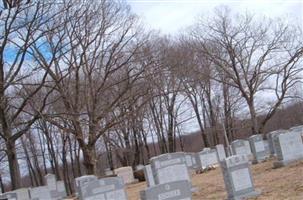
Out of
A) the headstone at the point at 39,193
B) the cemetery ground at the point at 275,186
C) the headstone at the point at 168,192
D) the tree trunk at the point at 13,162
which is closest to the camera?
the headstone at the point at 168,192

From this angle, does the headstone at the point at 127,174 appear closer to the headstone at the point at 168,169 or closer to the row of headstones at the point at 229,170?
the row of headstones at the point at 229,170

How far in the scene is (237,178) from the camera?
11.5m

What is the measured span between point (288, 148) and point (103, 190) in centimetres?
823

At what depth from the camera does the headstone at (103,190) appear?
10.4 metres

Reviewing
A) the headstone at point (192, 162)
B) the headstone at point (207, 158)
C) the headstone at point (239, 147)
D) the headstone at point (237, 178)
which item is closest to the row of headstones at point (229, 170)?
the headstone at point (237, 178)

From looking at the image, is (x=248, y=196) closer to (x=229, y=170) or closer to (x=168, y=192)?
(x=229, y=170)

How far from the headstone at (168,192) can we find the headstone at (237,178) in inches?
116

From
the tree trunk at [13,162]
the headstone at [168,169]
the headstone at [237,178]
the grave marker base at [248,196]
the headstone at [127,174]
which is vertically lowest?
the grave marker base at [248,196]

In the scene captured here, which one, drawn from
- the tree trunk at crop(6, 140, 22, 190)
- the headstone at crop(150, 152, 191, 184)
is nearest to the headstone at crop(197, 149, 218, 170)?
the tree trunk at crop(6, 140, 22, 190)

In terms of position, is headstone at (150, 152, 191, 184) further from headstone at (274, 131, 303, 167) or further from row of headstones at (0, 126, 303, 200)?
headstone at (274, 131, 303, 167)

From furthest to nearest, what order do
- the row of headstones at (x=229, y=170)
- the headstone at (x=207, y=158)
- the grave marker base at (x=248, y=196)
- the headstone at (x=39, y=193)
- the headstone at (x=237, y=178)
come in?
the headstone at (x=207, y=158) → the headstone at (x=39, y=193) → the headstone at (x=237, y=178) → the grave marker base at (x=248, y=196) → the row of headstones at (x=229, y=170)

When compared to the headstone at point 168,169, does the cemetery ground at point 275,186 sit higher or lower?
lower

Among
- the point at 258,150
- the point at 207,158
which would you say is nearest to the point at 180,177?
the point at 258,150

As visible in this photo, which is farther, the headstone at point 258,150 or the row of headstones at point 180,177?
the headstone at point 258,150
